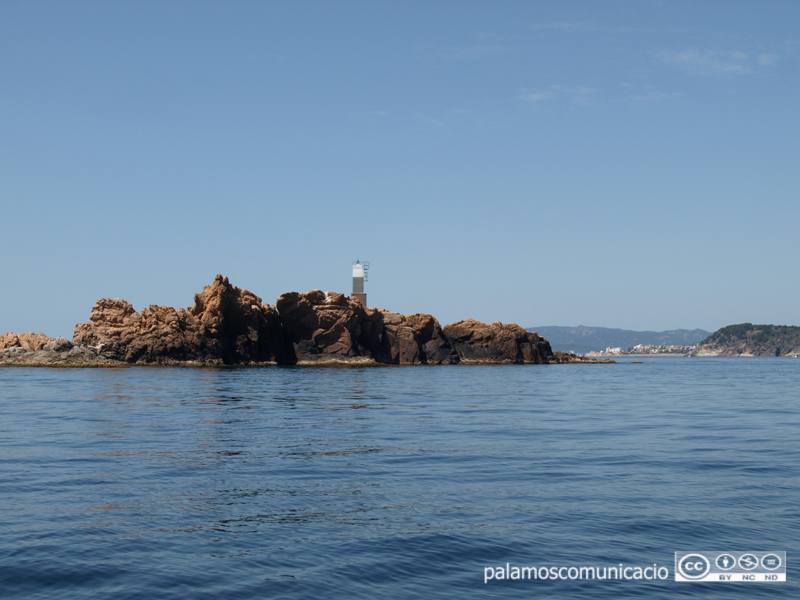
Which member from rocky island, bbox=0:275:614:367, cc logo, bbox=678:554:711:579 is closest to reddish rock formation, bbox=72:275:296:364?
rocky island, bbox=0:275:614:367

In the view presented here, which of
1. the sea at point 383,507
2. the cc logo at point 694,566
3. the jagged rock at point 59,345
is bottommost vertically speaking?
the cc logo at point 694,566

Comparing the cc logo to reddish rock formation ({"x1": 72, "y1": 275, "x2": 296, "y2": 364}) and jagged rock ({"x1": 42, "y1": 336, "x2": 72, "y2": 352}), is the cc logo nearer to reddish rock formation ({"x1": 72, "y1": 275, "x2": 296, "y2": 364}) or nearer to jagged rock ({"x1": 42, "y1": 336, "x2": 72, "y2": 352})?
reddish rock formation ({"x1": 72, "y1": 275, "x2": 296, "y2": 364})

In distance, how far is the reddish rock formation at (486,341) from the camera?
10788cm

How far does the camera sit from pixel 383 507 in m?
10.8

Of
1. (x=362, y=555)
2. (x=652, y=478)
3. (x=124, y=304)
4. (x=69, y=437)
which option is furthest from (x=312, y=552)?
(x=124, y=304)

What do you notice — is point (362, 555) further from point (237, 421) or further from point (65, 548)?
point (237, 421)

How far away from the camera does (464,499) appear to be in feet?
37.6

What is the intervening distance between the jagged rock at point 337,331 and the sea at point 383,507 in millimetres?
68496

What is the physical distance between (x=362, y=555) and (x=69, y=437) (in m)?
13.6

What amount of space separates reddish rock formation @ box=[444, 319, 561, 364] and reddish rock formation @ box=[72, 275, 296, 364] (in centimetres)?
3423

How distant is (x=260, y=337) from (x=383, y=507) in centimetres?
7823

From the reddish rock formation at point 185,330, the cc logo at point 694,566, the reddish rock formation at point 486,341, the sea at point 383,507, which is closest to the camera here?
the sea at point 383,507

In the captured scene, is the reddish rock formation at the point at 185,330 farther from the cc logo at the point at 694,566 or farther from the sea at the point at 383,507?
the cc logo at the point at 694,566

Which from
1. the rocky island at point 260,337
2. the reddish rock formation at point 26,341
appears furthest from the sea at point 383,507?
the reddish rock formation at point 26,341
